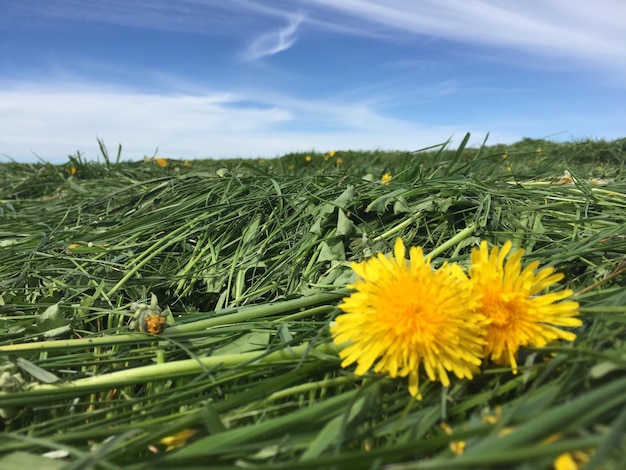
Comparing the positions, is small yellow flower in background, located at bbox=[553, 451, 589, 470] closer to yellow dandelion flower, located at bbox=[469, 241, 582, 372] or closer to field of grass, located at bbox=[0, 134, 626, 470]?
field of grass, located at bbox=[0, 134, 626, 470]

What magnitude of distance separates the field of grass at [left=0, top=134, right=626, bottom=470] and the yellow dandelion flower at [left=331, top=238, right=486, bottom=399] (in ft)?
0.21

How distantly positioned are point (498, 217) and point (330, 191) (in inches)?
29.6

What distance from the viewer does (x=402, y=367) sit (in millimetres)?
898

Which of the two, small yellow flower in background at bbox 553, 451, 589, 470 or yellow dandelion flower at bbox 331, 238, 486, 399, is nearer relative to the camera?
small yellow flower in background at bbox 553, 451, 589, 470

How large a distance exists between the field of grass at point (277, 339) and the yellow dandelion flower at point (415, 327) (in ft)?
0.21

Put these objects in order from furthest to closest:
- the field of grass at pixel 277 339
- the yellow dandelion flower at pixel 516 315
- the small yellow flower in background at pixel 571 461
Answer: the yellow dandelion flower at pixel 516 315 < the field of grass at pixel 277 339 < the small yellow flower in background at pixel 571 461

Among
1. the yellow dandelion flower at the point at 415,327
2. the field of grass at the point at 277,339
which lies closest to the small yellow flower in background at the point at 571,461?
the field of grass at the point at 277,339

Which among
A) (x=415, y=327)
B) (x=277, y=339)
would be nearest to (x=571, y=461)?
(x=415, y=327)

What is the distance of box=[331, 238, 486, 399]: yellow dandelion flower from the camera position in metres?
0.84

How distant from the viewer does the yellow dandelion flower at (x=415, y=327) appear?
84cm

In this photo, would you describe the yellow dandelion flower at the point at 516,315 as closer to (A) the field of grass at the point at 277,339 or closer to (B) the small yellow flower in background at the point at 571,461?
(A) the field of grass at the point at 277,339

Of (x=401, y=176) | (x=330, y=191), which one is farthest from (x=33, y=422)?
(x=401, y=176)

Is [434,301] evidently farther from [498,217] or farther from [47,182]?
[47,182]

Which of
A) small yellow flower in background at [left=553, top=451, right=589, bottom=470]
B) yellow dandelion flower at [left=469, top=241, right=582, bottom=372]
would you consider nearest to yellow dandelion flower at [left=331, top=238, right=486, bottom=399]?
yellow dandelion flower at [left=469, top=241, right=582, bottom=372]
